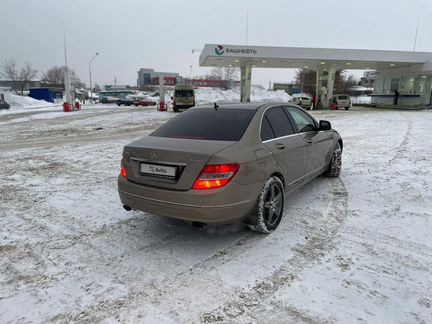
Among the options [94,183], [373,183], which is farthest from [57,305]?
[373,183]

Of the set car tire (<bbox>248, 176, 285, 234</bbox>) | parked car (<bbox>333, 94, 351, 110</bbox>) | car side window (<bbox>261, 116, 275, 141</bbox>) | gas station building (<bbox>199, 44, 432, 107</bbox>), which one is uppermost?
gas station building (<bbox>199, 44, 432, 107</bbox>)

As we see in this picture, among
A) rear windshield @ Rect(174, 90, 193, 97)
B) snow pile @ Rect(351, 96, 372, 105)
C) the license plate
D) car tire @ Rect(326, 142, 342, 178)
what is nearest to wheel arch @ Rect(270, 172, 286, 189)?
the license plate

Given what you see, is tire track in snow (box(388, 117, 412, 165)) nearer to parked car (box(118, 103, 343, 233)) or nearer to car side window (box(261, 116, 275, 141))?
parked car (box(118, 103, 343, 233))

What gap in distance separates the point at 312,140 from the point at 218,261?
2772 millimetres

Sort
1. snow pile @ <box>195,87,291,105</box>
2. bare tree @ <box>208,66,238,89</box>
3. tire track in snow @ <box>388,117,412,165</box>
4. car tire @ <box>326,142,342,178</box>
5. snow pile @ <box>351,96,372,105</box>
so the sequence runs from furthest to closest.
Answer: bare tree @ <box>208,66,238,89</box> < snow pile @ <box>195,87,291,105</box> < snow pile @ <box>351,96,372,105</box> < tire track in snow @ <box>388,117,412,165</box> < car tire @ <box>326,142,342,178</box>

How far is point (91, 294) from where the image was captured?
2.81 metres

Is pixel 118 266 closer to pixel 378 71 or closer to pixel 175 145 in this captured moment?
pixel 175 145

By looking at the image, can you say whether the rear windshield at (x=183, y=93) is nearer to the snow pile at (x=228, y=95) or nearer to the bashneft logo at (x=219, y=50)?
the bashneft logo at (x=219, y=50)

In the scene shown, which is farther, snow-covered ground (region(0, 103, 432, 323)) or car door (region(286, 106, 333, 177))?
car door (region(286, 106, 333, 177))

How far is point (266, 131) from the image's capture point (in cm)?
411

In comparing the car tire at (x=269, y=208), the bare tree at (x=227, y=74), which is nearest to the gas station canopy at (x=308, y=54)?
the car tire at (x=269, y=208)

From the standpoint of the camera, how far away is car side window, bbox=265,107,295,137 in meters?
4.35

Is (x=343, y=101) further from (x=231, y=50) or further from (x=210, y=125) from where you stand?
(x=210, y=125)

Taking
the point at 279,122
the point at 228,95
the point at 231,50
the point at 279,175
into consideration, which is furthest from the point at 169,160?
the point at 228,95
